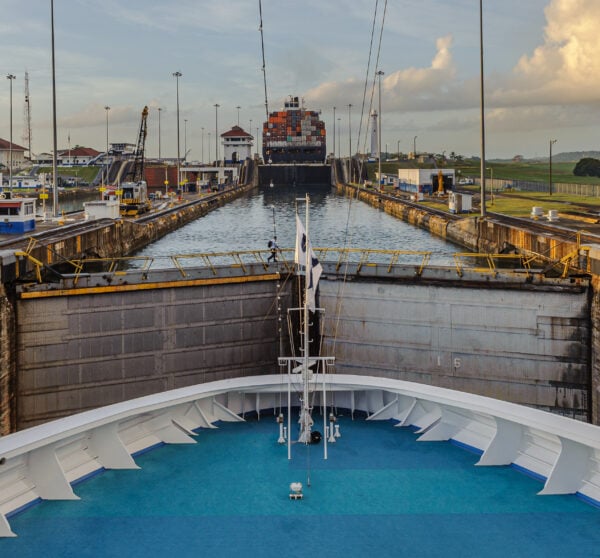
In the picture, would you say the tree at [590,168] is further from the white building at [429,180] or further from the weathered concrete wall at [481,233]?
the weathered concrete wall at [481,233]

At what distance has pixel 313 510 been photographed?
32.2 ft

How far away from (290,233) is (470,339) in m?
46.2

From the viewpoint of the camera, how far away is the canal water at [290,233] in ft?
184

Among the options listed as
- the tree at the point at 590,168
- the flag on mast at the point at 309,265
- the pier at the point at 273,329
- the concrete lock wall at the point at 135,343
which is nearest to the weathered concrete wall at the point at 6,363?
the pier at the point at 273,329

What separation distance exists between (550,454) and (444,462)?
159 cm

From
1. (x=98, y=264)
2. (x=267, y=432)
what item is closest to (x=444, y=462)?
(x=267, y=432)

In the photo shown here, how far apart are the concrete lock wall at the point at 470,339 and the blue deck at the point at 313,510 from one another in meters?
10.0

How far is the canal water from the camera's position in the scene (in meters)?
56.2

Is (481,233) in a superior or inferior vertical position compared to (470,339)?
superior

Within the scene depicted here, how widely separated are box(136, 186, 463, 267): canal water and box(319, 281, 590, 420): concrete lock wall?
639 inches

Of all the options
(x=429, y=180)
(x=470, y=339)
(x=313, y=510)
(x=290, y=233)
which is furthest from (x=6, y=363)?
(x=429, y=180)

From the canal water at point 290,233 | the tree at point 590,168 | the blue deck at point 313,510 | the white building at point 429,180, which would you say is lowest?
the blue deck at point 313,510

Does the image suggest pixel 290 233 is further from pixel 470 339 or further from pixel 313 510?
pixel 313 510

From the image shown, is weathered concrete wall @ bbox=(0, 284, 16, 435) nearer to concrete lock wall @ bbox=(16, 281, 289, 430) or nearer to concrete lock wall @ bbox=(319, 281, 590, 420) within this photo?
concrete lock wall @ bbox=(16, 281, 289, 430)
